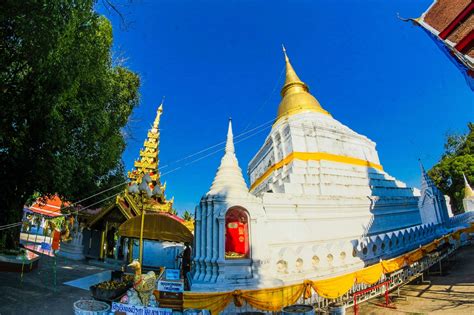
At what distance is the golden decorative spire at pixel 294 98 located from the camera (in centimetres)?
2019

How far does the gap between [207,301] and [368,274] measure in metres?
5.25

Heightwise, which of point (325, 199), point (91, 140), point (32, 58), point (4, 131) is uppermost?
point (32, 58)

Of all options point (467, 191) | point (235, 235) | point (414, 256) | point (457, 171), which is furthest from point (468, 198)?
point (235, 235)

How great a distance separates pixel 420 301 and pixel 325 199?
4940 millimetres

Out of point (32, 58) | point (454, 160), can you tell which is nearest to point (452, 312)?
point (32, 58)

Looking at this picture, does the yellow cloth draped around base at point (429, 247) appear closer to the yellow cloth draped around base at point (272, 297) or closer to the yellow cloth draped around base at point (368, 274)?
the yellow cloth draped around base at point (368, 274)

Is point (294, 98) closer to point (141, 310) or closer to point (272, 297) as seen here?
point (272, 297)

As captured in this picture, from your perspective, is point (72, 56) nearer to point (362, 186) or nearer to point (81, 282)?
point (81, 282)

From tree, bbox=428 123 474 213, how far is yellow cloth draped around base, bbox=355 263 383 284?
3315 centimetres

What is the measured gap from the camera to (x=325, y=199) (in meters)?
12.9

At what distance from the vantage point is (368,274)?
8906mm

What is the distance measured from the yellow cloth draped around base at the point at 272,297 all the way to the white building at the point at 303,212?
159 centimetres

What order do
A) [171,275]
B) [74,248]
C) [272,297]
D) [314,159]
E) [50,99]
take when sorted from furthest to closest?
[74,248], [314,159], [50,99], [272,297], [171,275]

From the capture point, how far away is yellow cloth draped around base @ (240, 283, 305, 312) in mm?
7164
